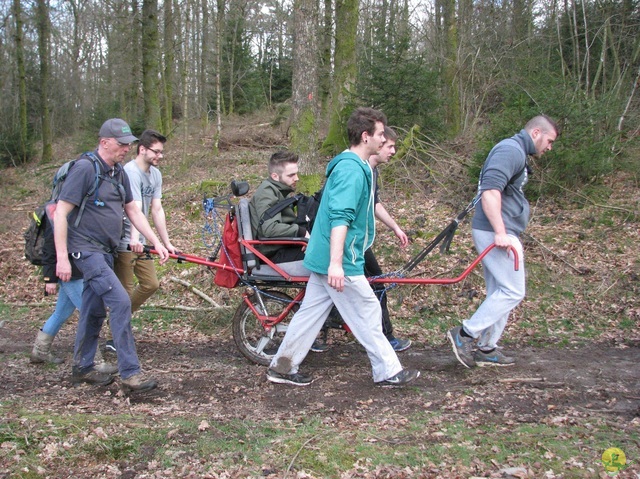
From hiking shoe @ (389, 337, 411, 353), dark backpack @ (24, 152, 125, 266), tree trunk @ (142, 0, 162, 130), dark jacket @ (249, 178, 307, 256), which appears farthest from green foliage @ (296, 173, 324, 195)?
tree trunk @ (142, 0, 162, 130)

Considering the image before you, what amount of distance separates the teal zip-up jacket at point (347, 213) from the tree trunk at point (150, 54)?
13.2 metres

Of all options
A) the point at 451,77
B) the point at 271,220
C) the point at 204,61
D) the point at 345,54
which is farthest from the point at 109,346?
the point at 204,61

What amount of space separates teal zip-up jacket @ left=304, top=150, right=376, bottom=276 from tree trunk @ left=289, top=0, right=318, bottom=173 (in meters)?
3.91

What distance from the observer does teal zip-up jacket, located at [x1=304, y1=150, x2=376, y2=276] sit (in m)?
4.32

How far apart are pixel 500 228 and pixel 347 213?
56.1 inches

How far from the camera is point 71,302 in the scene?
5605 millimetres

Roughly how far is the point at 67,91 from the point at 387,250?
30.6 metres

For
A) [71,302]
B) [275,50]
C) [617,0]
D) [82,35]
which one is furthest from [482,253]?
[82,35]

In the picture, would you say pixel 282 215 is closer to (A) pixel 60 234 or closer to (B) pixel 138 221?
(B) pixel 138 221

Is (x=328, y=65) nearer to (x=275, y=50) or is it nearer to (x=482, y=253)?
(x=275, y=50)

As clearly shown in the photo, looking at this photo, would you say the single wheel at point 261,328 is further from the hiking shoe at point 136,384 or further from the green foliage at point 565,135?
the green foliage at point 565,135

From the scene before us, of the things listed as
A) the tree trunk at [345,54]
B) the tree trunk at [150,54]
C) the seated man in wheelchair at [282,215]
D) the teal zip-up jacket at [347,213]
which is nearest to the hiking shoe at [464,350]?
the seated man in wheelchair at [282,215]

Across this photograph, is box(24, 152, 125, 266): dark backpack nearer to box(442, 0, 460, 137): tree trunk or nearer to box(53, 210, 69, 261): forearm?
box(53, 210, 69, 261): forearm

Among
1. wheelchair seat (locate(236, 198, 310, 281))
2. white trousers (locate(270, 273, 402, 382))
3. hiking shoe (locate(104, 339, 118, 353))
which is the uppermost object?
wheelchair seat (locate(236, 198, 310, 281))
